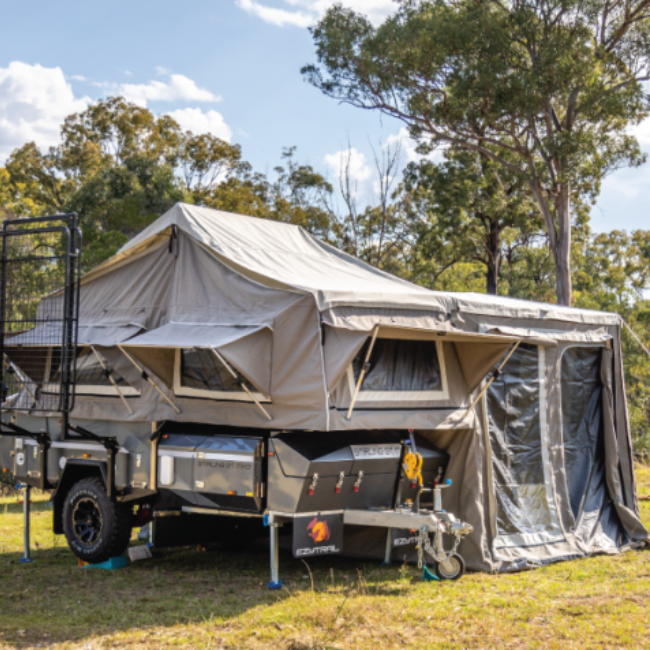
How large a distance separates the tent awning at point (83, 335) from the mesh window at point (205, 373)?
0.58 metres


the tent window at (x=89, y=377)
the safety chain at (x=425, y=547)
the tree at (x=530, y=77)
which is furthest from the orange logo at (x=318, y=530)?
the tree at (x=530, y=77)

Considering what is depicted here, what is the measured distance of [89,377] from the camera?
808 cm

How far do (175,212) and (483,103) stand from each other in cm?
1239

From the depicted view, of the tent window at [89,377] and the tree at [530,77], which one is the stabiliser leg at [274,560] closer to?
the tent window at [89,377]

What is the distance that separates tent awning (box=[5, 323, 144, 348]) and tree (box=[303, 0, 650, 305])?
12.5 meters

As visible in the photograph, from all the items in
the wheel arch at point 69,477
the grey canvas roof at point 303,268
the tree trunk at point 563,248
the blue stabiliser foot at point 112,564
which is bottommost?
the blue stabiliser foot at point 112,564

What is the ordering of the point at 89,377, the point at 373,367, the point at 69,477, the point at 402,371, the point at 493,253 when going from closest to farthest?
the point at 373,367 → the point at 402,371 → the point at 69,477 → the point at 89,377 → the point at 493,253

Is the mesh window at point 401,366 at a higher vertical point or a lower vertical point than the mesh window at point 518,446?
higher

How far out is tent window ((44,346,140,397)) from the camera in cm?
Result: 771

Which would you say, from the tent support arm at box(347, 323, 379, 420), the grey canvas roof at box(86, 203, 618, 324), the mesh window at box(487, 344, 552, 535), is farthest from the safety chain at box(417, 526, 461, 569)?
the grey canvas roof at box(86, 203, 618, 324)

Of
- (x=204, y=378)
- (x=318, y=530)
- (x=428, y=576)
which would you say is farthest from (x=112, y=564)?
(x=428, y=576)

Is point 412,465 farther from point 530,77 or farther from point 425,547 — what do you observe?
point 530,77

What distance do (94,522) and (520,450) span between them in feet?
14.1

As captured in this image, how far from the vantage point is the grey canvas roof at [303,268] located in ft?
22.2
